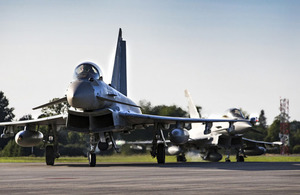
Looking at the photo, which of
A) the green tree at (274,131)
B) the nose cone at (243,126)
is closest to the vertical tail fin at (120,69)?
the nose cone at (243,126)

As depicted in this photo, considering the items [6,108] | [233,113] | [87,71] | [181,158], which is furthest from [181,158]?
[6,108]

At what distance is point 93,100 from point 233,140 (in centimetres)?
1297

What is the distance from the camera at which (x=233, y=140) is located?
28906 millimetres

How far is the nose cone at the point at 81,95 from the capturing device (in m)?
17.3

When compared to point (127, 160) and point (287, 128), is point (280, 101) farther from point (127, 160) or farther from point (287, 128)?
point (127, 160)

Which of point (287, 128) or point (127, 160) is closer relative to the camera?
point (127, 160)

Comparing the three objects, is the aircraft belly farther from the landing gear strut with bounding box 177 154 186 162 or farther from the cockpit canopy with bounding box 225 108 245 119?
the landing gear strut with bounding box 177 154 186 162

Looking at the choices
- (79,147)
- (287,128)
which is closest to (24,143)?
(79,147)

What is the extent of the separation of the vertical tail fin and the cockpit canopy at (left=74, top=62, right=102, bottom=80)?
6.18m

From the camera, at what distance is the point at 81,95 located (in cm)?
1738

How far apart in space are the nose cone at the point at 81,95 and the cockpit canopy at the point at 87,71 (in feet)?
1.18

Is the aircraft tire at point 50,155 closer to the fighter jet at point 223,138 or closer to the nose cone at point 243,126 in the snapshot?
the fighter jet at point 223,138

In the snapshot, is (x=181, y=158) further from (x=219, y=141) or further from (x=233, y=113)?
(x=233, y=113)

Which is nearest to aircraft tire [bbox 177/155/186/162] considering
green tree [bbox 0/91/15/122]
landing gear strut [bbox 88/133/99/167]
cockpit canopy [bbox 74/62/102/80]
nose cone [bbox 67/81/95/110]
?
landing gear strut [bbox 88/133/99/167]
